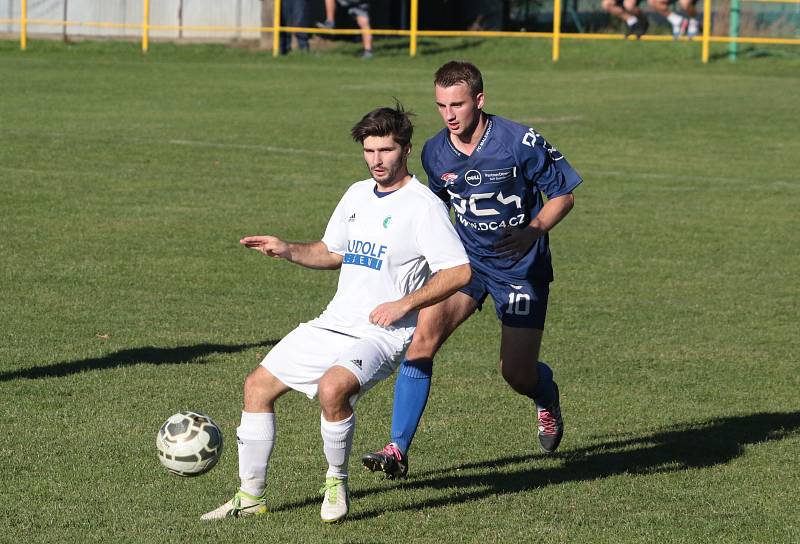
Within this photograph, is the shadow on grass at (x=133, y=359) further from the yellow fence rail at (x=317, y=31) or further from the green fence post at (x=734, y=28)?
the green fence post at (x=734, y=28)

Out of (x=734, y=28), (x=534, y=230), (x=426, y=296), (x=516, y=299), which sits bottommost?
(x=516, y=299)

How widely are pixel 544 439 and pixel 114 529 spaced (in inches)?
105

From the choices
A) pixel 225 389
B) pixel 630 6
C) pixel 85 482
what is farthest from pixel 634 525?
pixel 630 6

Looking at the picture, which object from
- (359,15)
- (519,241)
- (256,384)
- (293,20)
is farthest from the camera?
(293,20)

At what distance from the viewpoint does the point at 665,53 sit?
3272 centimetres

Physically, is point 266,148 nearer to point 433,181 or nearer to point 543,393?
point 433,181

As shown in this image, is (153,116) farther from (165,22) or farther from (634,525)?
(634,525)

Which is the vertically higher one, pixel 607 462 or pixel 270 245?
pixel 270 245

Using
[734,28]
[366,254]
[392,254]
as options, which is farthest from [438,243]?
[734,28]

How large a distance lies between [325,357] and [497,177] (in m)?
1.81

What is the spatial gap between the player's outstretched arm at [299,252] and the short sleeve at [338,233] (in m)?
0.03

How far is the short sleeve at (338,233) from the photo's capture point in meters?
6.68

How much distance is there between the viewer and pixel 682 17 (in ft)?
98.9

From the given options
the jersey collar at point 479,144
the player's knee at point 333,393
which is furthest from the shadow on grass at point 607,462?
the jersey collar at point 479,144
